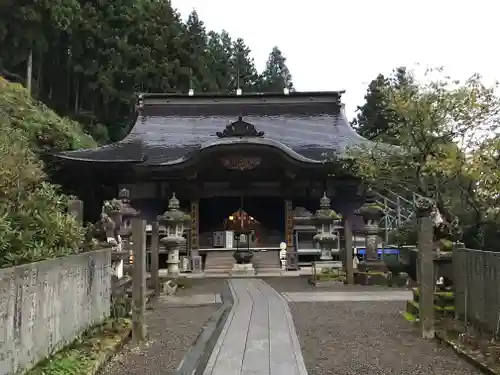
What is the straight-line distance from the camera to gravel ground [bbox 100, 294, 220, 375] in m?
5.65

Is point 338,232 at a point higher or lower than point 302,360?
higher

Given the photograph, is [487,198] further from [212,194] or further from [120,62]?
[120,62]

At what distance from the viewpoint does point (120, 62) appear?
32688 mm

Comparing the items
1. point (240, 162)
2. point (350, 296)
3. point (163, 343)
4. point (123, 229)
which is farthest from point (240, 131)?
point (163, 343)

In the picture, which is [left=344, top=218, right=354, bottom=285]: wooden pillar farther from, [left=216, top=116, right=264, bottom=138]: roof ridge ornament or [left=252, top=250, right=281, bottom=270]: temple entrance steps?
[left=216, top=116, right=264, bottom=138]: roof ridge ornament

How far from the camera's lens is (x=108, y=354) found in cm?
592

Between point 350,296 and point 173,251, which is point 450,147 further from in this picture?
point 173,251

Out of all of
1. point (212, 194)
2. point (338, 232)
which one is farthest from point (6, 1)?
point (338, 232)

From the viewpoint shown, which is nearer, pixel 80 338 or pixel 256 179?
pixel 80 338

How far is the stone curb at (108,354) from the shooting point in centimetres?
531

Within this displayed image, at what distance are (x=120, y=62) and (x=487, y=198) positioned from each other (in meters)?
26.9

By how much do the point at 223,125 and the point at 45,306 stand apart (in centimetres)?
1936

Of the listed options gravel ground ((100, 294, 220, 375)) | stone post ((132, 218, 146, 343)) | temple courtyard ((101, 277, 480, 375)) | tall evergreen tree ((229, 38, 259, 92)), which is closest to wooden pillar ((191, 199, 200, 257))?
temple courtyard ((101, 277, 480, 375))

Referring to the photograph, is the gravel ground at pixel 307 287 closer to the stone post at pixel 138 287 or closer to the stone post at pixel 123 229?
the stone post at pixel 123 229
